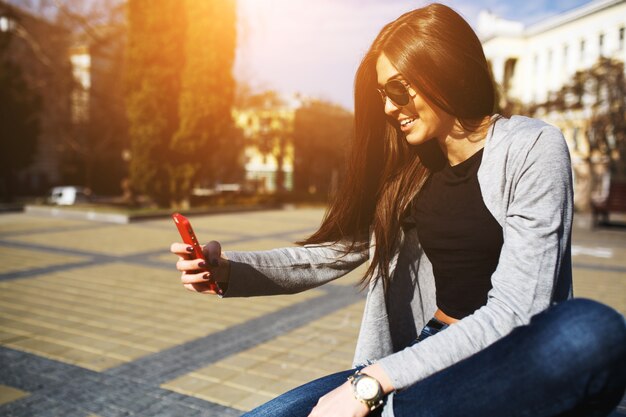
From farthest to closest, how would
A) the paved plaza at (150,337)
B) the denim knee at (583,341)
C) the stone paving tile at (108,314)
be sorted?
the stone paving tile at (108,314), the paved plaza at (150,337), the denim knee at (583,341)

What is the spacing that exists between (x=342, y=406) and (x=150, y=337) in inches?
140

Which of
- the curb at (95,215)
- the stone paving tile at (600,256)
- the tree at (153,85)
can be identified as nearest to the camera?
the stone paving tile at (600,256)

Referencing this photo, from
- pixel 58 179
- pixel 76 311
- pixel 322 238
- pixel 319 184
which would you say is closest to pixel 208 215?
pixel 76 311

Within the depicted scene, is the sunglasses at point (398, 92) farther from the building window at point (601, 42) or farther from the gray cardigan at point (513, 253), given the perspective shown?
the building window at point (601, 42)

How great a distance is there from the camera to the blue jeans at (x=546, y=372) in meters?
1.04

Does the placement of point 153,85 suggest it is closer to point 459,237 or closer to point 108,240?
point 108,240

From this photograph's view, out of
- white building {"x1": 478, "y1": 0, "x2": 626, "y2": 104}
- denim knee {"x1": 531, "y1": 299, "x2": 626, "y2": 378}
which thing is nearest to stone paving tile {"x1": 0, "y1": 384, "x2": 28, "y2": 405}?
denim knee {"x1": 531, "y1": 299, "x2": 626, "y2": 378}

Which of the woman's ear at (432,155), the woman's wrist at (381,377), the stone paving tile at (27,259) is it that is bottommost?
the stone paving tile at (27,259)

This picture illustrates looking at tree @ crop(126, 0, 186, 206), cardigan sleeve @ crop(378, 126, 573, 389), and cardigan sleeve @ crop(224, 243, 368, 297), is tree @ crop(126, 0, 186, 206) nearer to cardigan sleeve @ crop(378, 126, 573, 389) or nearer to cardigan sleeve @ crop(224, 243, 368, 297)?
cardigan sleeve @ crop(224, 243, 368, 297)

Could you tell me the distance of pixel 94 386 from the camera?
3.37 m

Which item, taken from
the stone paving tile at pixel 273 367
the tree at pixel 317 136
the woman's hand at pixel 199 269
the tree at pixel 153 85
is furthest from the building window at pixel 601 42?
the woman's hand at pixel 199 269

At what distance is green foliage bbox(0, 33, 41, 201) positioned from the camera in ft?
97.7

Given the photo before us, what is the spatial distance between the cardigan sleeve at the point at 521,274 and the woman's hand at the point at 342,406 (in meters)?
0.10

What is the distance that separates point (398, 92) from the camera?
170 cm
